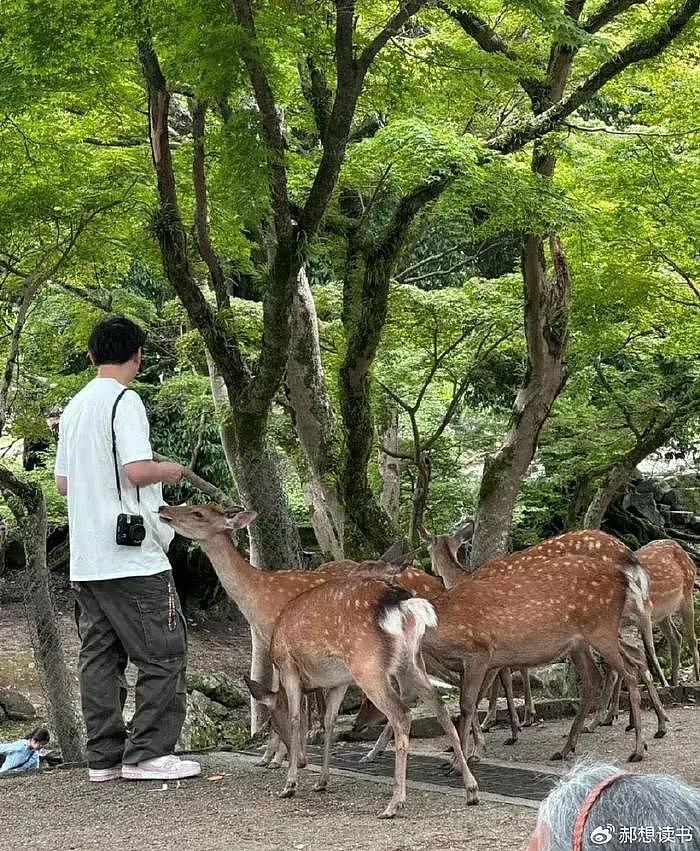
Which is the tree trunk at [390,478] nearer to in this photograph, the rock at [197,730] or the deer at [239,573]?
the rock at [197,730]

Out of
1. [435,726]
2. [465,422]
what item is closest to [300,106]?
[435,726]

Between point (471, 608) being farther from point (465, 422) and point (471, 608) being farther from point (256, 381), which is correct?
point (465, 422)

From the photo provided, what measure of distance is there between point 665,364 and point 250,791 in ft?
32.1

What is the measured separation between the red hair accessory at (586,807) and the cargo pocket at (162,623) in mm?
4321

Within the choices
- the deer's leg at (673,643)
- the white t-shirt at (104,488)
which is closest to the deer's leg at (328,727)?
the white t-shirt at (104,488)

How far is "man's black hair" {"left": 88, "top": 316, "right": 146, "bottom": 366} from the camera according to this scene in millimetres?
5949

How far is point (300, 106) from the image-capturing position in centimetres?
1056

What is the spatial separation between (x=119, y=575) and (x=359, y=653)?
1166mm

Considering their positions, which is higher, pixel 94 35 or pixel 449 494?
pixel 94 35

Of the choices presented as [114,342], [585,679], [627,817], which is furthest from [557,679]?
[627,817]

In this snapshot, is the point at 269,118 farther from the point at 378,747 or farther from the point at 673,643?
the point at 673,643

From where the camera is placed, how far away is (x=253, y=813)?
5367mm

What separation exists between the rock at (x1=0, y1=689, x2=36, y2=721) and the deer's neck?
917 cm

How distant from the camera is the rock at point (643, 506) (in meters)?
18.5
